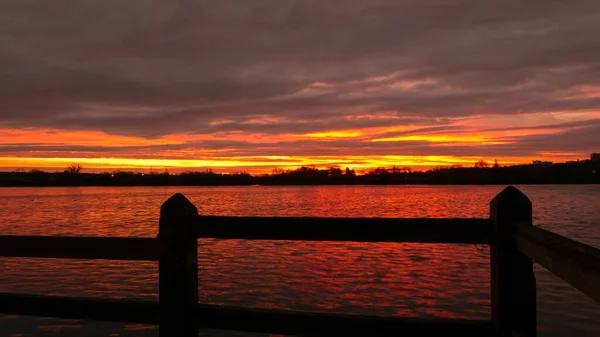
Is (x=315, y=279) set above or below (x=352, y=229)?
below

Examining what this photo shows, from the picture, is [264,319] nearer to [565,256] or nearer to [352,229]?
[352,229]

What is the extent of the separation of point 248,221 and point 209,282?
14.4 metres

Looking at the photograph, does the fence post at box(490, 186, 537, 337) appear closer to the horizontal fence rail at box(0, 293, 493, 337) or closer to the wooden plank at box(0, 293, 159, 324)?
the horizontal fence rail at box(0, 293, 493, 337)

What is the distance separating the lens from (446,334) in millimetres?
3529

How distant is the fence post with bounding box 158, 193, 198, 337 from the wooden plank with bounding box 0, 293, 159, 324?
15cm

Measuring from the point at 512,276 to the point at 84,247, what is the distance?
3.32 metres

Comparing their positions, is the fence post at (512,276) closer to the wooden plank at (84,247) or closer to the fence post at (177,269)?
the fence post at (177,269)

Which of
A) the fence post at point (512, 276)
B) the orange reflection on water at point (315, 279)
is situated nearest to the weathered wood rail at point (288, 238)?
the fence post at point (512, 276)

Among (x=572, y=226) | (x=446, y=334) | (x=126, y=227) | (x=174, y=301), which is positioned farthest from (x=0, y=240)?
(x=572, y=226)

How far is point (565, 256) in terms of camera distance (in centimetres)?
263

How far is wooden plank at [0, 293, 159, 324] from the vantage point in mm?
3896

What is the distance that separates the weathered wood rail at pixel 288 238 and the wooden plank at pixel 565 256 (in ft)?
0.07

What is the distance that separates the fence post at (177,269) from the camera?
3.80 meters

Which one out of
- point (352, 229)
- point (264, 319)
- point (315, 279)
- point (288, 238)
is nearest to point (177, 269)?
point (264, 319)
